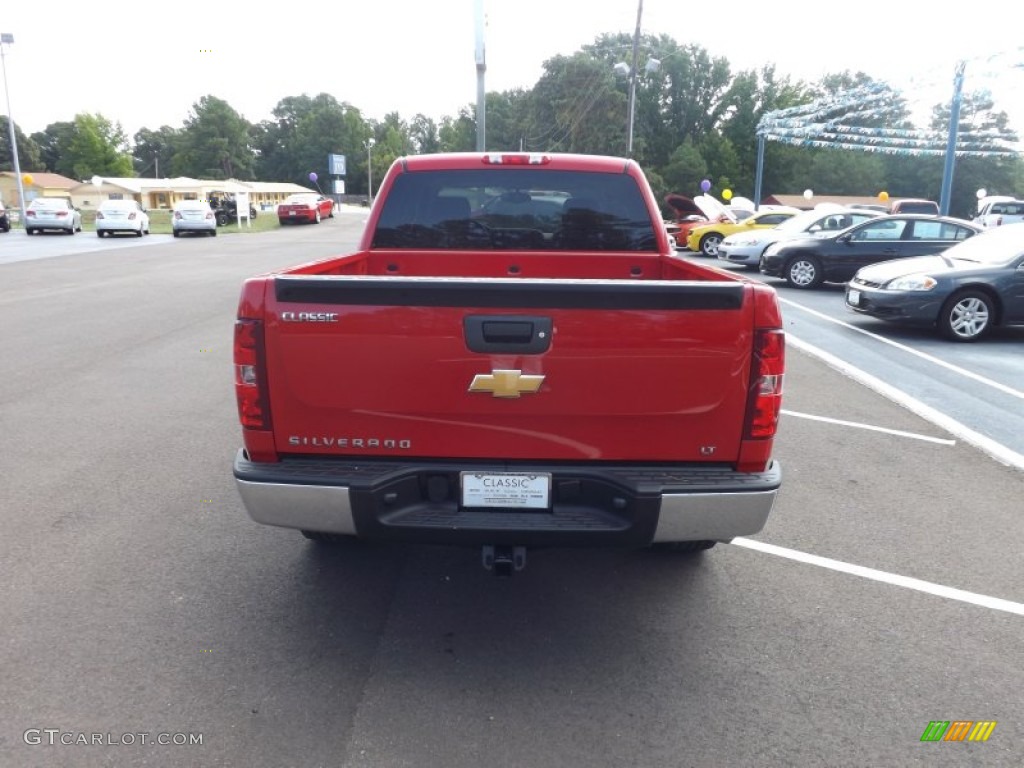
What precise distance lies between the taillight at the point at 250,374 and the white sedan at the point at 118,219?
34870 mm

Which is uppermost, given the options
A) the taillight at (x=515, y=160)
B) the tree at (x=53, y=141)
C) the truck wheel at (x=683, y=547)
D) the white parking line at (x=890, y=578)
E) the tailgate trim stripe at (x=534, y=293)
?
the tree at (x=53, y=141)

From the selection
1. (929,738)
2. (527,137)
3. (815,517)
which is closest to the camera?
(929,738)

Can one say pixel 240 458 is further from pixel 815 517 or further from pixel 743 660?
pixel 815 517

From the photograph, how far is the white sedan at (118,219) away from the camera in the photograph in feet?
111

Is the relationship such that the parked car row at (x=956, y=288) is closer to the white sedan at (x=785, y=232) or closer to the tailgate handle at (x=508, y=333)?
the white sedan at (x=785, y=232)

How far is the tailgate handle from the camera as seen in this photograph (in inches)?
118

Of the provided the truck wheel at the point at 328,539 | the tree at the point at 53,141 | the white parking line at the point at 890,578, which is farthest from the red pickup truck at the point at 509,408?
the tree at the point at 53,141

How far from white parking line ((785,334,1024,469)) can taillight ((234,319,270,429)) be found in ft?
17.4

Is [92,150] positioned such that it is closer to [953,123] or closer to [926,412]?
[953,123]

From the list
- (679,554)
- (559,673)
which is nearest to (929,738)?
(559,673)

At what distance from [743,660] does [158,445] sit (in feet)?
14.6

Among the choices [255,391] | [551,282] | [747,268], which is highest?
[551,282]

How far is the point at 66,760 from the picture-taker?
8.80 ft

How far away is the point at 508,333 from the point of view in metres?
2.99
